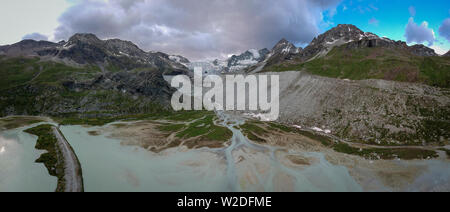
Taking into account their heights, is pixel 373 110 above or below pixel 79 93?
below

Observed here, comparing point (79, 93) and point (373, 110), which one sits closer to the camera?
point (373, 110)

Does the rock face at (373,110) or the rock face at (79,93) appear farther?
the rock face at (79,93)

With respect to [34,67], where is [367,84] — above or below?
below

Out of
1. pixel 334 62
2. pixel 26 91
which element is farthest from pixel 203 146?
pixel 26 91

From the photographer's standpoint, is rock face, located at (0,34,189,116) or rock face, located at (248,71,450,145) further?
rock face, located at (0,34,189,116)
